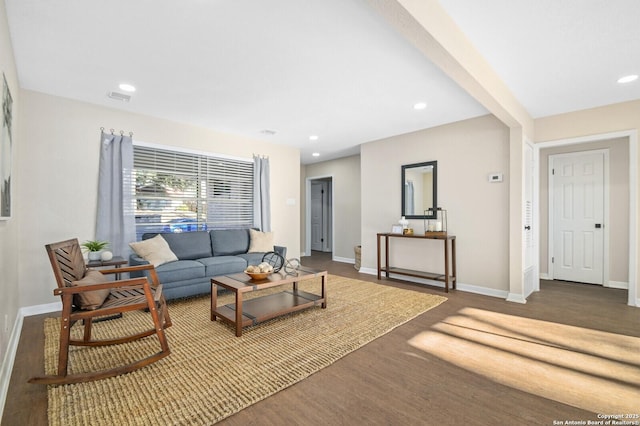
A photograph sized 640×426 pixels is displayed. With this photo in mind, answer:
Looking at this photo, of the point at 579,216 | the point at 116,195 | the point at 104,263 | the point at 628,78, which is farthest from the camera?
the point at 579,216

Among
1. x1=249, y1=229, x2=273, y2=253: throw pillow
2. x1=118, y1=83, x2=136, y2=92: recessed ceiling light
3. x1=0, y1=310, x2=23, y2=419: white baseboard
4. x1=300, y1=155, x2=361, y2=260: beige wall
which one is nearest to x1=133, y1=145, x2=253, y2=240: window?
x1=249, y1=229, x2=273, y2=253: throw pillow

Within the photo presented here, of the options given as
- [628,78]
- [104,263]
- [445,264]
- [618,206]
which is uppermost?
[628,78]

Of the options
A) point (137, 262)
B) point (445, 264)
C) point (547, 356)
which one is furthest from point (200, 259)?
point (547, 356)

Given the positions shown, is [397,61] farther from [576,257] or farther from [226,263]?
[576,257]

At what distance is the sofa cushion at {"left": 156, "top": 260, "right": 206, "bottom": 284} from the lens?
348 centimetres

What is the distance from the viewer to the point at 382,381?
6.49 ft

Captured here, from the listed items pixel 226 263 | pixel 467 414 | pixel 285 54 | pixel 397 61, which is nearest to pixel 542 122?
pixel 397 61

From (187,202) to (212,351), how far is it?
2880 mm

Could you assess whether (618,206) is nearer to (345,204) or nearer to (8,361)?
(345,204)

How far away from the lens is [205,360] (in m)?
2.22

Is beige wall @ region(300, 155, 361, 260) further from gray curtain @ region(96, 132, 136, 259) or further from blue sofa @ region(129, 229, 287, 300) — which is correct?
gray curtain @ region(96, 132, 136, 259)

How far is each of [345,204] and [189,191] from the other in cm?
365

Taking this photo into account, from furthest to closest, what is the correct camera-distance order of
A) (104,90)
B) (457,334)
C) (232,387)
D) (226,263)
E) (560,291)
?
1. (560,291)
2. (226,263)
3. (104,90)
4. (457,334)
5. (232,387)

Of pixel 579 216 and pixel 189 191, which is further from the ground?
pixel 189 191
